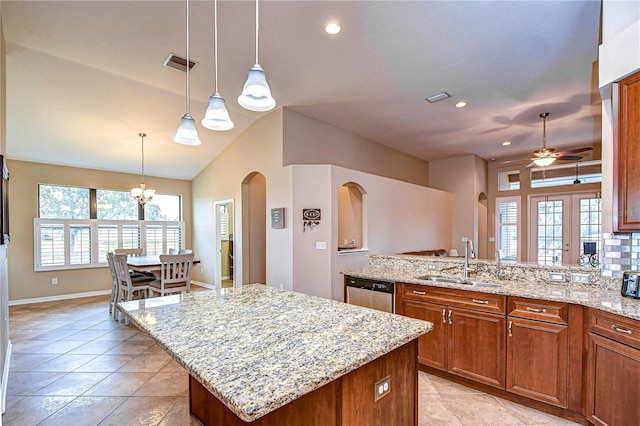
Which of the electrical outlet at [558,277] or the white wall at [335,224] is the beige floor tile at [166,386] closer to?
the white wall at [335,224]

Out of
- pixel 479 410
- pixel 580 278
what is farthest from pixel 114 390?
pixel 580 278

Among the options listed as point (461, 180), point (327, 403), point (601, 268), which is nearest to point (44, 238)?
point (327, 403)

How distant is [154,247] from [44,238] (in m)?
1.92

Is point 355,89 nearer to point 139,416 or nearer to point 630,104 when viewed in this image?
point 630,104

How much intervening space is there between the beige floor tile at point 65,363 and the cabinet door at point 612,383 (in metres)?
4.45

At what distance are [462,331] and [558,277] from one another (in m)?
0.98

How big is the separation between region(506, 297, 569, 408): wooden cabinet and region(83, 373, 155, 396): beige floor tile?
3163mm

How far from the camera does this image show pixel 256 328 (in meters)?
1.50

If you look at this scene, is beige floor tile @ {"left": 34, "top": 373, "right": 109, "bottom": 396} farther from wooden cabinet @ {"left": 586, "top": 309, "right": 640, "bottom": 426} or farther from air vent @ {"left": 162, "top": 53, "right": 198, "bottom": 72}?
wooden cabinet @ {"left": 586, "top": 309, "right": 640, "bottom": 426}

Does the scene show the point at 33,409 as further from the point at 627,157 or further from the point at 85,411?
the point at 627,157

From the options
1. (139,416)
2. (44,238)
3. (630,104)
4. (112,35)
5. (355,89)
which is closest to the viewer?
(630,104)

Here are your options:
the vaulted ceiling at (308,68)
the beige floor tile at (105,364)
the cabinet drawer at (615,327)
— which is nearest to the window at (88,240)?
the vaulted ceiling at (308,68)

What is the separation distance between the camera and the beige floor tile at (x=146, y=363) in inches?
121

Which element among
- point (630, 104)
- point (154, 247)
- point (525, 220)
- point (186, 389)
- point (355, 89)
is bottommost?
point (186, 389)
